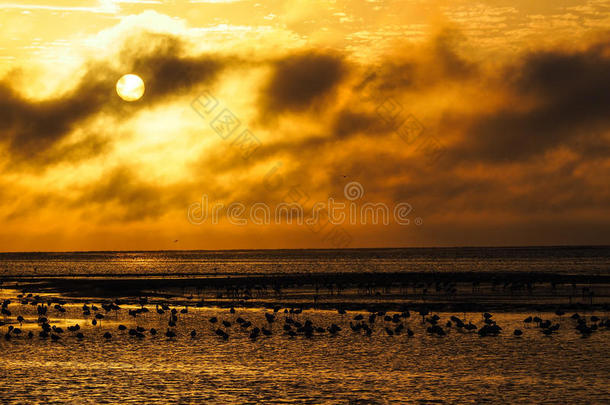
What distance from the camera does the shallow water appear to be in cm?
2625

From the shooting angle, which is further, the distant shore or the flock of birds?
the distant shore

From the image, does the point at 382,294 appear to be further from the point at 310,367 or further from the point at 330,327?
the point at 310,367

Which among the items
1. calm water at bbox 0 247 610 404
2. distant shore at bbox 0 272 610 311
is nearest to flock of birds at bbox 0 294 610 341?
calm water at bbox 0 247 610 404

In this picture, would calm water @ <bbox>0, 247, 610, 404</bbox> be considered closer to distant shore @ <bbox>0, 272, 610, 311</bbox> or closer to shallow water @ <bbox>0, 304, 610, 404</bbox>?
shallow water @ <bbox>0, 304, 610, 404</bbox>

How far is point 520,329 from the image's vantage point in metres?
42.0

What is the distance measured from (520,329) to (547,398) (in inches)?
668

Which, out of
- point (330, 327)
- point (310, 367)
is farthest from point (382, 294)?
point (310, 367)

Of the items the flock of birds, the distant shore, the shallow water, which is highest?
the distant shore

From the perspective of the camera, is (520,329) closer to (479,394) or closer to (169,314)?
(479,394)

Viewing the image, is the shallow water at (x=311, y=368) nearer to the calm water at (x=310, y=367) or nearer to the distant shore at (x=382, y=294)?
the calm water at (x=310, y=367)

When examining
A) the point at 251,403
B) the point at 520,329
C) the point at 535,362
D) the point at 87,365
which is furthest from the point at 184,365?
the point at 520,329

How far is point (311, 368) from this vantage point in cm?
3119

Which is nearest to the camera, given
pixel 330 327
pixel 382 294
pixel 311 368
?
pixel 311 368

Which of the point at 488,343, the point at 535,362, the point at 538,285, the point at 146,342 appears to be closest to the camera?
the point at 535,362
